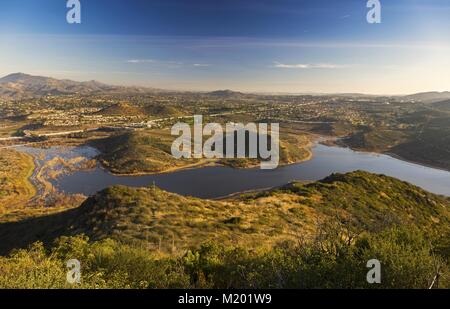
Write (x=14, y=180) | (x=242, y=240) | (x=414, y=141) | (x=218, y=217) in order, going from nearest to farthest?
(x=242, y=240) < (x=218, y=217) < (x=14, y=180) < (x=414, y=141)

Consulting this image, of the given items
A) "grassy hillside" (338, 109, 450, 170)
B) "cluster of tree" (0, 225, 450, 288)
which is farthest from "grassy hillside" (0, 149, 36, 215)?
"grassy hillside" (338, 109, 450, 170)

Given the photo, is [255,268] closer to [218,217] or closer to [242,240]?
[242,240]

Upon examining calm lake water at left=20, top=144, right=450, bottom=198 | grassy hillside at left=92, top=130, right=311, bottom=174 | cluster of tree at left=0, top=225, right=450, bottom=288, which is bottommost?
calm lake water at left=20, top=144, right=450, bottom=198

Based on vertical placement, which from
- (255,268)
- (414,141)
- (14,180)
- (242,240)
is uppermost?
(255,268)

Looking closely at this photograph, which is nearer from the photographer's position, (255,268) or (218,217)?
(255,268)

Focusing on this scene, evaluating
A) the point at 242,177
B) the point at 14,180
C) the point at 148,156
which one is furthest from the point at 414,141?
the point at 14,180

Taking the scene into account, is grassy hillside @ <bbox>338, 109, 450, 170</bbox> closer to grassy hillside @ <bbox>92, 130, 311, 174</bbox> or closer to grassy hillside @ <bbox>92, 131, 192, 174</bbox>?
grassy hillside @ <bbox>92, 130, 311, 174</bbox>

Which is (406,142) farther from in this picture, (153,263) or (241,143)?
(153,263)
